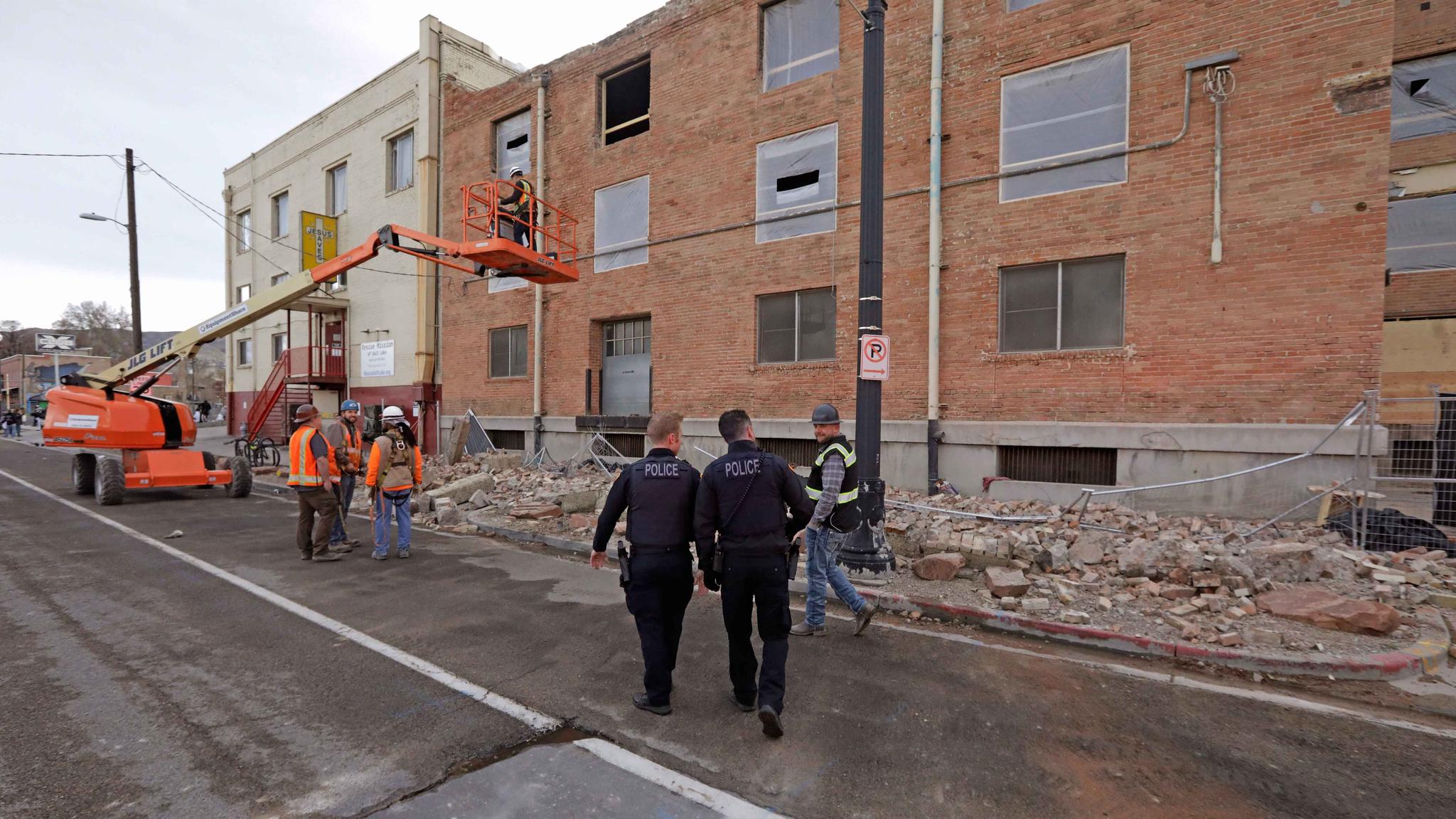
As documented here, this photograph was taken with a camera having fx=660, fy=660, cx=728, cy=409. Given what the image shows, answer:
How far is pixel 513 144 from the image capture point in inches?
695

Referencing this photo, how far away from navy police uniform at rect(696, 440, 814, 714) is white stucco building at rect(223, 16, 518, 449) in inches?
678

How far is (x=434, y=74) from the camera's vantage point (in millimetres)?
18953

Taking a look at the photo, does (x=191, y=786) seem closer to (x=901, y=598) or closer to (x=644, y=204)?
(x=901, y=598)

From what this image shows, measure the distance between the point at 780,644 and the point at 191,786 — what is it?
3.02 m

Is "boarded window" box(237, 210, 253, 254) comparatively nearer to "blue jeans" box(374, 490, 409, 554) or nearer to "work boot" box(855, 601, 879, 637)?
"blue jeans" box(374, 490, 409, 554)

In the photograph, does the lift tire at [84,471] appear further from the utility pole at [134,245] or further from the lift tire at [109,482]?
the utility pole at [134,245]

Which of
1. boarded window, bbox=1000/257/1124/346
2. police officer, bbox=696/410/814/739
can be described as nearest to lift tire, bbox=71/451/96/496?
police officer, bbox=696/410/814/739

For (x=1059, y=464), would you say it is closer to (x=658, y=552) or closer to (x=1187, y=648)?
(x=1187, y=648)

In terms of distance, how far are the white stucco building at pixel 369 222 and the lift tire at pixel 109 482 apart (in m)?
→ 7.38

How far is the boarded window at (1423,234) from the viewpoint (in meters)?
13.0

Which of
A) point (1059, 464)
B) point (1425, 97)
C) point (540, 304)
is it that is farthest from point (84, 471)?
point (1425, 97)

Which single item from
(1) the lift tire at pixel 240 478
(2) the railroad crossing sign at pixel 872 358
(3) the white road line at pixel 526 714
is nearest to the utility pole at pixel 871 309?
(2) the railroad crossing sign at pixel 872 358

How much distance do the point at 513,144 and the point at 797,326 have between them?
33.8 feet

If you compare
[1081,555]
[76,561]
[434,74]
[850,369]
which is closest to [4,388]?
[434,74]
